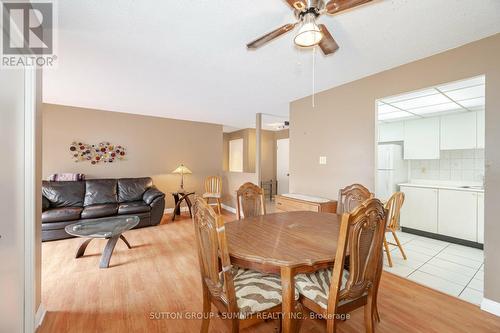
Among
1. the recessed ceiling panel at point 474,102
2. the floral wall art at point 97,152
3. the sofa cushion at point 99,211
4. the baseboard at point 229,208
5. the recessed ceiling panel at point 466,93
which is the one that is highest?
the recessed ceiling panel at point 466,93

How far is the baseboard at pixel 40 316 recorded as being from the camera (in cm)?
157

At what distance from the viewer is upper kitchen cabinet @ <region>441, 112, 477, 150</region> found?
332 cm

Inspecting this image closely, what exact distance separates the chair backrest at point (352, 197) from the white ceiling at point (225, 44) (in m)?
1.41

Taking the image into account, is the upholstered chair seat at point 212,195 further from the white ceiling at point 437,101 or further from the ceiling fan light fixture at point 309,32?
the ceiling fan light fixture at point 309,32

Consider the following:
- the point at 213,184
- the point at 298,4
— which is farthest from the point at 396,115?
the point at 213,184

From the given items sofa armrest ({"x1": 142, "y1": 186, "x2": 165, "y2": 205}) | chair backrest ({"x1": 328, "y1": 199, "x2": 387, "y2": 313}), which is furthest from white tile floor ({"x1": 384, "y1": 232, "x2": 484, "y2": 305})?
sofa armrest ({"x1": 142, "y1": 186, "x2": 165, "y2": 205})

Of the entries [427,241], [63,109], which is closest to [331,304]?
[427,241]

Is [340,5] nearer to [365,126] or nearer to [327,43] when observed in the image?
[327,43]

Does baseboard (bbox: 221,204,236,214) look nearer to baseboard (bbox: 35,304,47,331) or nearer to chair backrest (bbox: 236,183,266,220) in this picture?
chair backrest (bbox: 236,183,266,220)

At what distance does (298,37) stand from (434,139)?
12.4 feet

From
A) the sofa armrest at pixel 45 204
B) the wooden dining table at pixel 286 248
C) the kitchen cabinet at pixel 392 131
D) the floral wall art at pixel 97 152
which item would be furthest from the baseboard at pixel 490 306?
the floral wall art at pixel 97 152

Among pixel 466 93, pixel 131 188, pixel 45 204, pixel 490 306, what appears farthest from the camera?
pixel 131 188

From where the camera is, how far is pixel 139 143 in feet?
16.3

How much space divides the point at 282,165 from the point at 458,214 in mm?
4501
